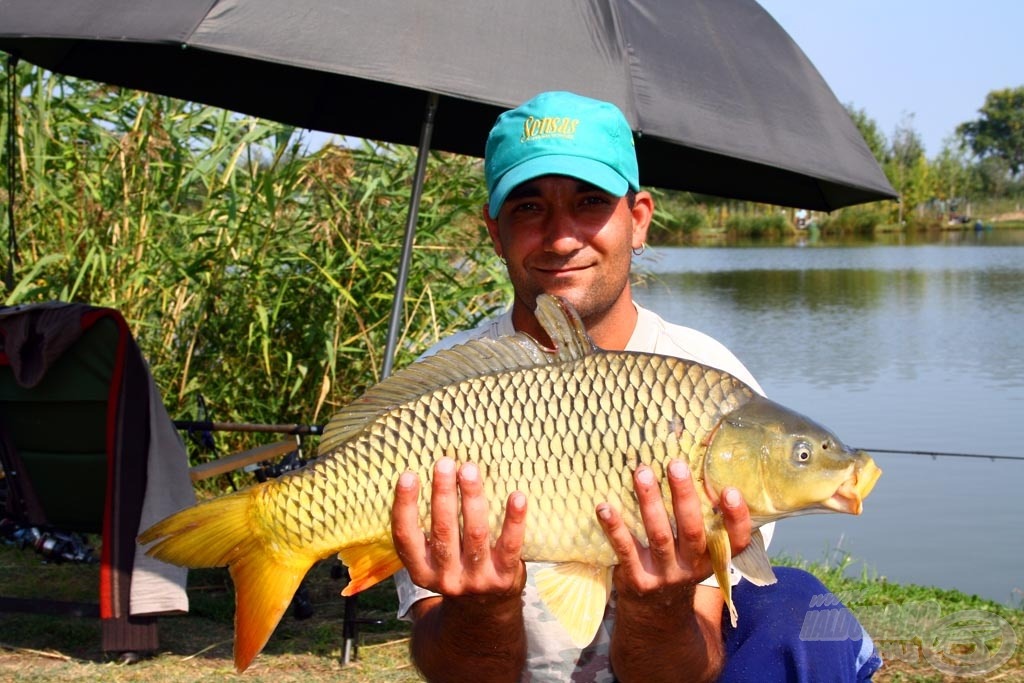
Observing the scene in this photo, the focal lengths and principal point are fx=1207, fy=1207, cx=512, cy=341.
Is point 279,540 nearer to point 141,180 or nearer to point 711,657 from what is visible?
point 711,657

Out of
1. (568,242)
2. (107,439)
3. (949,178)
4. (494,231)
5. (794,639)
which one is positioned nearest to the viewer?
(794,639)

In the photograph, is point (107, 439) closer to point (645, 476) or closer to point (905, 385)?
point (645, 476)

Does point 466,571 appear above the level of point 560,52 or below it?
Result: below

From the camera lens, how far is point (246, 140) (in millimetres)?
4195

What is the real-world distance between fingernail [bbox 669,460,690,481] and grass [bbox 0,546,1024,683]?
4.89 ft

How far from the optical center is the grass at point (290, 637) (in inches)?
102

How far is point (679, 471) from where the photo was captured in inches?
49.6

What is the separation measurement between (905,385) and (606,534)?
22.6 ft

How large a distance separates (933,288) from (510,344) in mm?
13907

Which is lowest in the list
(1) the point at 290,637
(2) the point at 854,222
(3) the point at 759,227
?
(1) the point at 290,637

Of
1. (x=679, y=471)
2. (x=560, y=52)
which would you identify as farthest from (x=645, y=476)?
(x=560, y=52)

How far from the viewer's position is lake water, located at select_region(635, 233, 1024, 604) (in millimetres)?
4492

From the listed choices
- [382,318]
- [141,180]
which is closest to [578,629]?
[382,318]

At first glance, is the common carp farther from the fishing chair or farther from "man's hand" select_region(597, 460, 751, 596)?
the fishing chair
